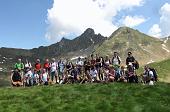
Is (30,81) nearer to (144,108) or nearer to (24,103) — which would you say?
(24,103)

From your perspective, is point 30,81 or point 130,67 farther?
point 30,81

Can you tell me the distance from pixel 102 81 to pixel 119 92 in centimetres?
757

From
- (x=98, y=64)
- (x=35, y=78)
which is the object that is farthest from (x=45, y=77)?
(x=98, y=64)

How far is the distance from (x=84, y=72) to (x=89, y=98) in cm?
1082

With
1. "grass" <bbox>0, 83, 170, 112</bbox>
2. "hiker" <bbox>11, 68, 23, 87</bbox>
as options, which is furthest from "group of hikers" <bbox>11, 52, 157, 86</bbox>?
"grass" <bbox>0, 83, 170, 112</bbox>

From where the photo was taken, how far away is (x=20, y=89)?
149 ft

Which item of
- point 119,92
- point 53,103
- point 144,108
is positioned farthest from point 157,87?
point 53,103

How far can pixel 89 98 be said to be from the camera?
39062mm

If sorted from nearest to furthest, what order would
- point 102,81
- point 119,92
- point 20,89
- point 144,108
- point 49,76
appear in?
point 144,108, point 119,92, point 20,89, point 102,81, point 49,76

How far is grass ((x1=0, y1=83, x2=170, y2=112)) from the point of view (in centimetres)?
3600

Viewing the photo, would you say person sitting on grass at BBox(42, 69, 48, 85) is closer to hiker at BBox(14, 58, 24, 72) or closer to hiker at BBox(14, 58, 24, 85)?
hiker at BBox(14, 58, 24, 85)

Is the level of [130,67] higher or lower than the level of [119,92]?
higher

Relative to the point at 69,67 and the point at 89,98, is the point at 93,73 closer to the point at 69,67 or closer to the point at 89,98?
the point at 69,67

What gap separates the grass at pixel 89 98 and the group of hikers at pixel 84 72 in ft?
10.8
